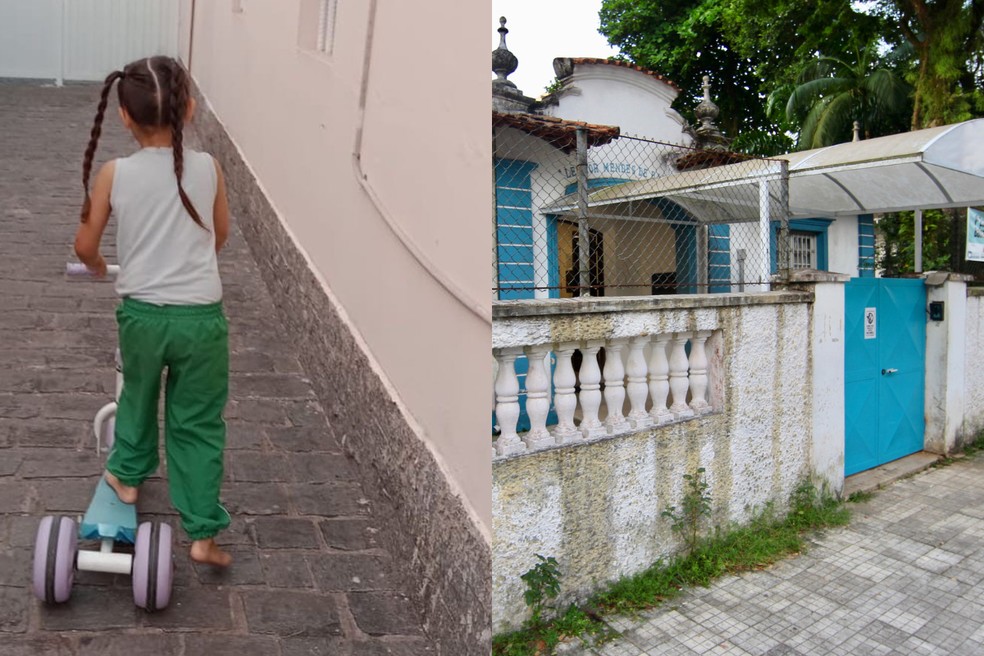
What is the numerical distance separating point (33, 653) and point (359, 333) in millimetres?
1516

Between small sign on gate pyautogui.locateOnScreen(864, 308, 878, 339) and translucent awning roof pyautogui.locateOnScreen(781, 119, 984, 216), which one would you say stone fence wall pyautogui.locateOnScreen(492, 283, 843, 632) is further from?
translucent awning roof pyautogui.locateOnScreen(781, 119, 984, 216)

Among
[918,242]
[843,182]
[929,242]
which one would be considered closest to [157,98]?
[843,182]

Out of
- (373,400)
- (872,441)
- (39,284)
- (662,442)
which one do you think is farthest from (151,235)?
(872,441)

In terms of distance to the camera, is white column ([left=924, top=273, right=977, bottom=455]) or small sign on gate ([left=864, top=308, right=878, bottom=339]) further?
white column ([left=924, top=273, right=977, bottom=455])

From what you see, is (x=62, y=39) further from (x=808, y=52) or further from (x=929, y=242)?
(x=929, y=242)

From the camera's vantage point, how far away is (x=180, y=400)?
7.09 ft

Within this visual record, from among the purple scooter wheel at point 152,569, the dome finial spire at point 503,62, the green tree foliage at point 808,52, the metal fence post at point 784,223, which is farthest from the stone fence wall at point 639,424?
the green tree foliage at point 808,52

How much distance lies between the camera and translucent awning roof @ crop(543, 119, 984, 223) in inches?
252

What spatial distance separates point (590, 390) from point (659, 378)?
21.1 inches

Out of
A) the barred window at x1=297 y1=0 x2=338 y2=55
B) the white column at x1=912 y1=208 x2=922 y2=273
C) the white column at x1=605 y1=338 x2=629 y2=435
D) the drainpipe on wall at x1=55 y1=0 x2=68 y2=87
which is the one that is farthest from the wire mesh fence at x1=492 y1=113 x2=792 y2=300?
the drainpipe on wall at x1=55 y1=0 x2=68 y2=87

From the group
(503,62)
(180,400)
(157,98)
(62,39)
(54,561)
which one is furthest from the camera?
(62,39)

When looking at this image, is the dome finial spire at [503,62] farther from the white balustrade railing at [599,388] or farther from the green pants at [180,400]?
the green pants at [180,400]

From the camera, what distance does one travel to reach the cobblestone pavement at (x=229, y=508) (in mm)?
1988

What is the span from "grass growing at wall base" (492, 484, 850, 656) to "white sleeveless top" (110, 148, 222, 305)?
6.46 ft
